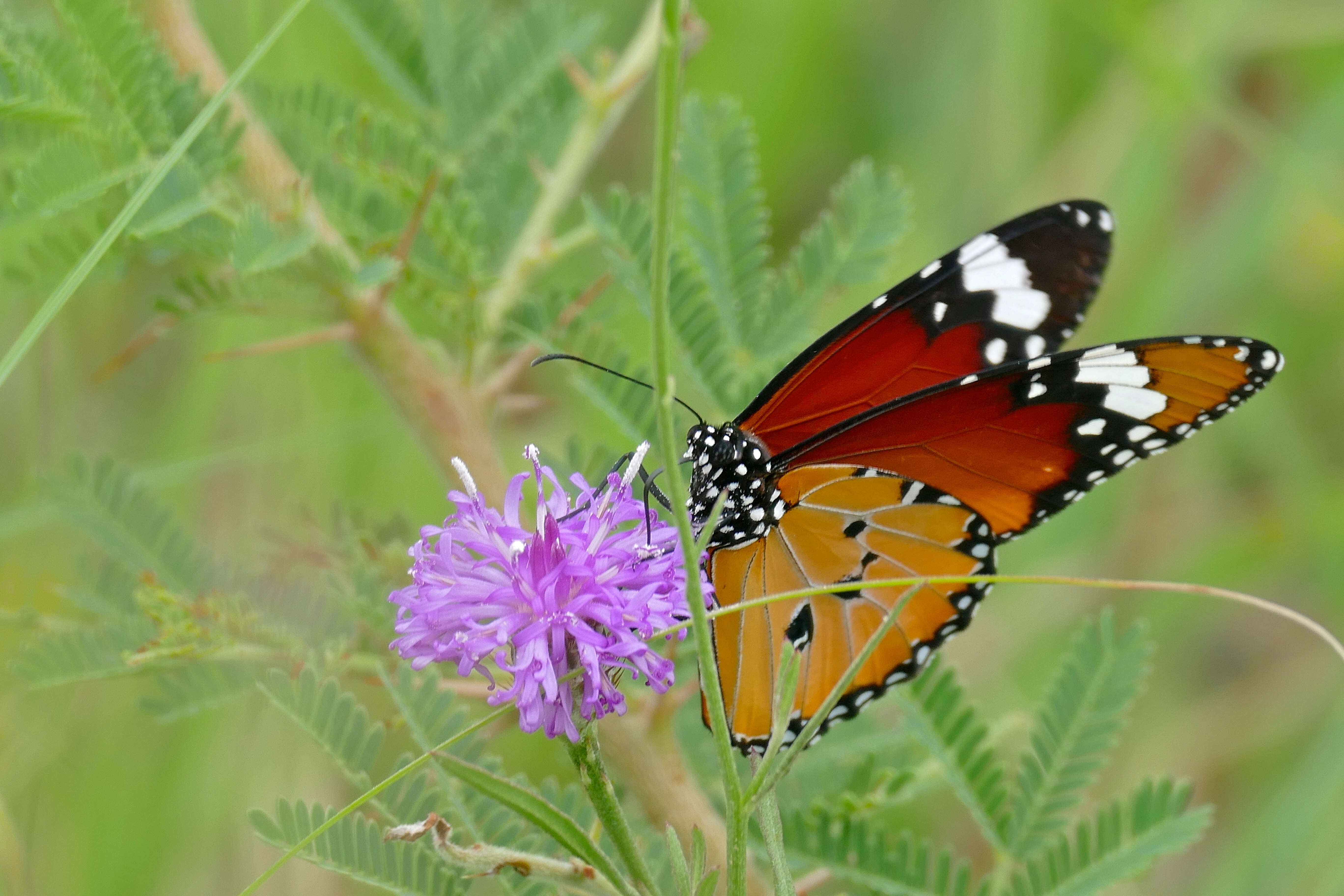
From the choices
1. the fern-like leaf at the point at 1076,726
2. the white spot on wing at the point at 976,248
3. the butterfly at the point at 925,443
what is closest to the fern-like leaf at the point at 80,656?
the butterfly at the point at 925,443

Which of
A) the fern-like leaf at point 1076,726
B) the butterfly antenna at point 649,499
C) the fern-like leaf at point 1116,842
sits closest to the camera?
the butterfly antenna at point 649,499

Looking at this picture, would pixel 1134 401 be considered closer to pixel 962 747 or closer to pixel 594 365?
pixel 962 747

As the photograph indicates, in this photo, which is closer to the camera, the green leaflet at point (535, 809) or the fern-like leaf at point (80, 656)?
the green leaflet at point (535, 809)

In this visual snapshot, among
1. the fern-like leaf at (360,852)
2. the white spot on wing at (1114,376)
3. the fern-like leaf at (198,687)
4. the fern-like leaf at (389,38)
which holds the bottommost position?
the fern-like leaf at (360,852)

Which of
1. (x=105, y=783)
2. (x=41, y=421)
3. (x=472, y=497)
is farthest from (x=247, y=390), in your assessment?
(x=472, y=497)

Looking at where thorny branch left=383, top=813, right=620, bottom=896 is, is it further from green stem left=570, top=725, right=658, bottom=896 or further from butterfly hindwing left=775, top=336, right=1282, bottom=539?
butterfly hindwing left=775, top=336, right=1282, bottom=539

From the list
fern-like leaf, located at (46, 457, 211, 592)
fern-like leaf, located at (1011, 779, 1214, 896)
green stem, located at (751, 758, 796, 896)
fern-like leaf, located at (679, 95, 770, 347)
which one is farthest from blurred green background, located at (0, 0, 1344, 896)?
green stem, located at (751, 758, 796, 896)

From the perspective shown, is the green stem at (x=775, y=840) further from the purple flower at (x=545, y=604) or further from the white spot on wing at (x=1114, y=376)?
the white spot on wing at (x=1114, y=376)

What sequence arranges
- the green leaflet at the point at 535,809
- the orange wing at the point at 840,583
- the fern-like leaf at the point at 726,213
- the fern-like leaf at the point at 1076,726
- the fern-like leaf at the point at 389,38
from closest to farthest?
1. the green leaflet at the point at 535,809
2. the fern-like leaf at the point at 1076,726
3. the orange wing at the point at 840,583
4. the fern-like leaf at the point at 726,213
5. the fern-like leaf at the point at 389,38
